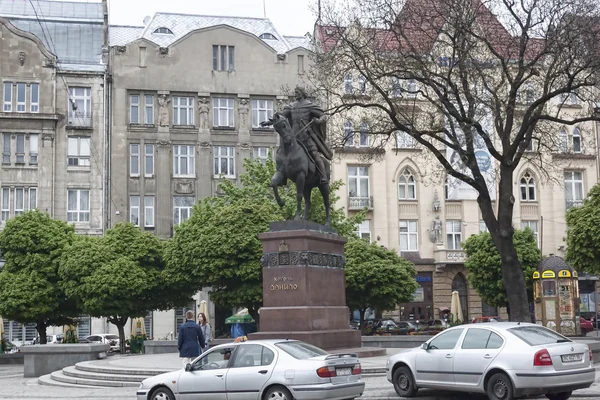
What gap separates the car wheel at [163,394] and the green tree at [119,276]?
71.7 ft

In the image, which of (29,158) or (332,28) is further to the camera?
(29,158)

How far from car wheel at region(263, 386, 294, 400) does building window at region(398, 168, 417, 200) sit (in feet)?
134

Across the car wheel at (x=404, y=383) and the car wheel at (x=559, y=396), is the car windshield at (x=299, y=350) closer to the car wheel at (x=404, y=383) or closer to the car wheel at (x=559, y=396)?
the car wheel at (x=404, y=383)

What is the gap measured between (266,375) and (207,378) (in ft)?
4.03

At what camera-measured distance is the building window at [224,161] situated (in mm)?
52406

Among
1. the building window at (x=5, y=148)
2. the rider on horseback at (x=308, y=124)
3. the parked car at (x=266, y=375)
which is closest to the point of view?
the parked car at (x=266, y=375)

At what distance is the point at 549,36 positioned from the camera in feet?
80.8

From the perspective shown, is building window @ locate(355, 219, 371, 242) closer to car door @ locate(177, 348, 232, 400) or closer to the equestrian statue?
the equestrian statue

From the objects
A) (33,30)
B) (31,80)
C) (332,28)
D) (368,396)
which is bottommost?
(368,396)

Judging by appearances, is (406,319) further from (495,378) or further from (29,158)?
(495,378)

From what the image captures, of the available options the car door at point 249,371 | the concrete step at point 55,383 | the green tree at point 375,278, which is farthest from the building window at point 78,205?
the car door at point 249,371

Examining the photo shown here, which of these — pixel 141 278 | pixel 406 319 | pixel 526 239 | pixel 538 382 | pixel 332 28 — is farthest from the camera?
pixel 406 319

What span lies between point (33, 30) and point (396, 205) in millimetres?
24345

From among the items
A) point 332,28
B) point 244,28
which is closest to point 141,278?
point 332,28
